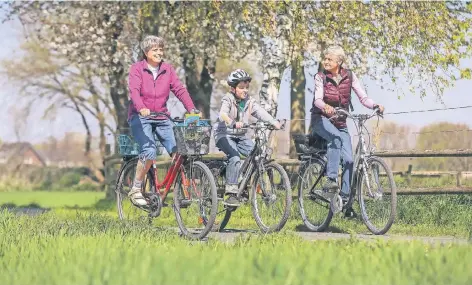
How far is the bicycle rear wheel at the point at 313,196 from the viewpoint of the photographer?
11195mm

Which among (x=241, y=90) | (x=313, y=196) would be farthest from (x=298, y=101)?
(x=241, y=90)

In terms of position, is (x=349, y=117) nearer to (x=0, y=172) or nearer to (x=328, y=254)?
(x=328, y=254)

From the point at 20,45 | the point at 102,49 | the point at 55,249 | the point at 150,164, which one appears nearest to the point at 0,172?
the point at 20,45

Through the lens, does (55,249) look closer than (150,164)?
Yes

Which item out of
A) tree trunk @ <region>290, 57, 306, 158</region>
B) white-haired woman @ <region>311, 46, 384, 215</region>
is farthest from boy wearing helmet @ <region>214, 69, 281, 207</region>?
tree trunk @ <region>290, 57, 306, 158</region>

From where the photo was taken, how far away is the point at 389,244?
776 cm

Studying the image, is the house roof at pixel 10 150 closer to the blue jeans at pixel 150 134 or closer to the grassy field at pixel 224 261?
the blue jeans at pixel 150 134

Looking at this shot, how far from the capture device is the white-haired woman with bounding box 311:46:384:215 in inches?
422

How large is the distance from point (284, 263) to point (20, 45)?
41185 millimetres

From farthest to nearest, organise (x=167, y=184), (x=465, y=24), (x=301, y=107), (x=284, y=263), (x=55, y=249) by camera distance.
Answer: (x=301, y=107) < (x=465, y=24) < (x=167, y=184) < (x=55, y=249) < (x=284, y=263)

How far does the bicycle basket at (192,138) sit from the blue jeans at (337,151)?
4.92 ft

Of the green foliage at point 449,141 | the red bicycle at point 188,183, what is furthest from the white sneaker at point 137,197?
the green foliage at point 449,141

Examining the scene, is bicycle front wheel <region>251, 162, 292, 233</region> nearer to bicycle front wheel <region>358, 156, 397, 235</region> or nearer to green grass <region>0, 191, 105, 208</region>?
bicycle front wheel <region>358, 156, 397, 235</region>

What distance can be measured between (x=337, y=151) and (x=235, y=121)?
1.27 meters
